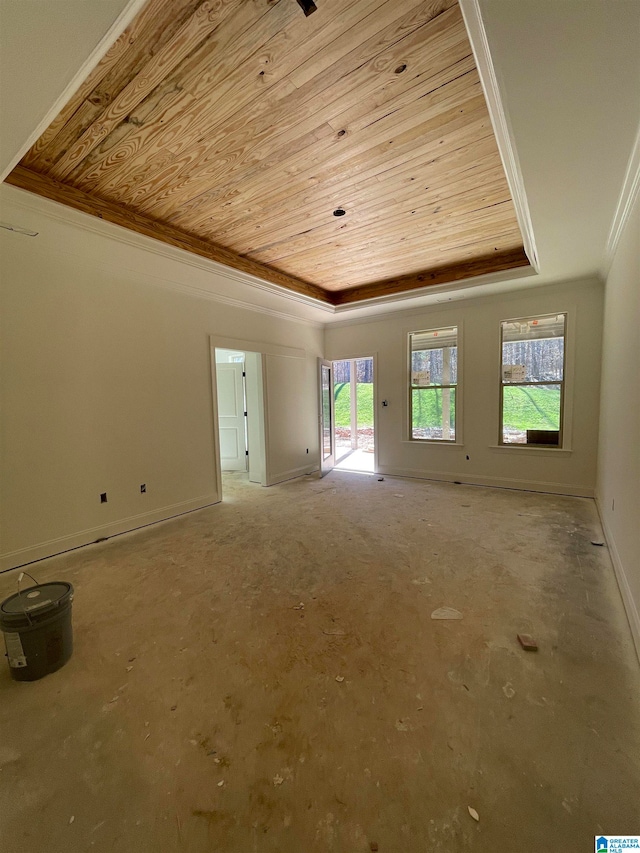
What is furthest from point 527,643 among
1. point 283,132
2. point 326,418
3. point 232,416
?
point 232,416

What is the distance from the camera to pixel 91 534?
10.7 ft

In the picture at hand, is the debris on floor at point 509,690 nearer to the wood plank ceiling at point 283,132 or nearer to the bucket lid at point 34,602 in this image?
the bucket lid at point 34,602

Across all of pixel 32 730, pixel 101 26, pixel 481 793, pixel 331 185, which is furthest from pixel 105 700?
pixel 331 185

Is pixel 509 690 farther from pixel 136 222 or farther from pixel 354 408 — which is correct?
pixel 354 408

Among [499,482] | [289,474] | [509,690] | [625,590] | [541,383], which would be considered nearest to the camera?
[509,690]

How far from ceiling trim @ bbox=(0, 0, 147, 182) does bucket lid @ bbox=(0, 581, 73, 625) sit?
239 centimetres

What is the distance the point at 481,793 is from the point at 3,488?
354 cm

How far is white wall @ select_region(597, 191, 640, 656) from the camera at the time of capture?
2002 millimetres

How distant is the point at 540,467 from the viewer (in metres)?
4.59

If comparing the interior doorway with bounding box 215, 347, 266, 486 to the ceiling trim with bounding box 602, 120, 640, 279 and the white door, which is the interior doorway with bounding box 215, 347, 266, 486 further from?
the ceiling trim with bounding box 602, 120, 640, 279

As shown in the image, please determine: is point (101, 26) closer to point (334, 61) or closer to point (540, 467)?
point (334, 61)

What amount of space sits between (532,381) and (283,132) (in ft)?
13.8

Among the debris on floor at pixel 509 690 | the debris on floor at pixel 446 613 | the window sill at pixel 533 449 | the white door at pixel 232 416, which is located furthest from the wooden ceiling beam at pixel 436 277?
the debris on floor at pixel 509 690

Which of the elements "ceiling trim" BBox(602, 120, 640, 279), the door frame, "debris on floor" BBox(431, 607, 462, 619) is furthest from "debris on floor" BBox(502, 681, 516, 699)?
the door frame
